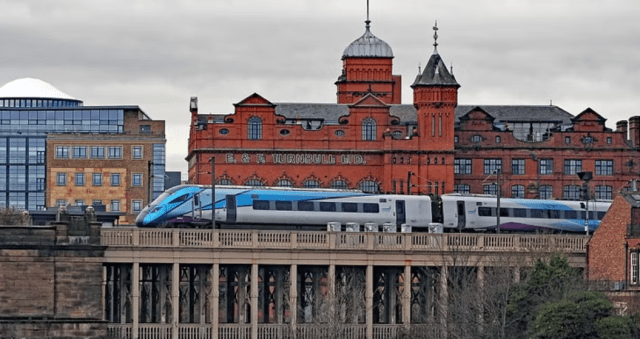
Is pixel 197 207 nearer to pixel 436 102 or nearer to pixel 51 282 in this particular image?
pixel 51 282

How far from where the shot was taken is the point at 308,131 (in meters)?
179

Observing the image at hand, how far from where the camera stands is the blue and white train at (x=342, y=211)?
109 meters

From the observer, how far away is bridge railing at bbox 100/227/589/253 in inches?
3743

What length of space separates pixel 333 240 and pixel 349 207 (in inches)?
670

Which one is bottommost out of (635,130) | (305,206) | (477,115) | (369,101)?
(305,206)

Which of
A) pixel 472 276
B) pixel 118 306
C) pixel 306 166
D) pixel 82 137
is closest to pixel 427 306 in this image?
pixel 472 276

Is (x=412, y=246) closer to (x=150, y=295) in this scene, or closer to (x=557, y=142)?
(x=150, y=295)

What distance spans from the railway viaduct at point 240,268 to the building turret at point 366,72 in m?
93.5

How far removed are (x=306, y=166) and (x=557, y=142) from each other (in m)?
24.4

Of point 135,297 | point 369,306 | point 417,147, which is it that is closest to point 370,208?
point 369,306

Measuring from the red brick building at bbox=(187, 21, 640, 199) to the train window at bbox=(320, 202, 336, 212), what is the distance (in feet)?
190

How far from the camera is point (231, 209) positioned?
110562mm

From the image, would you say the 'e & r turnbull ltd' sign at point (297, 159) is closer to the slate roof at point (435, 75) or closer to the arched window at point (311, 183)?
the arched window at point (311, 183)

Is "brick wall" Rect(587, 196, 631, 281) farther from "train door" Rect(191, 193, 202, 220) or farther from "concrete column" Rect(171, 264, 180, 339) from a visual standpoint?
"train door" Rect(191, 193, 202, 220)
